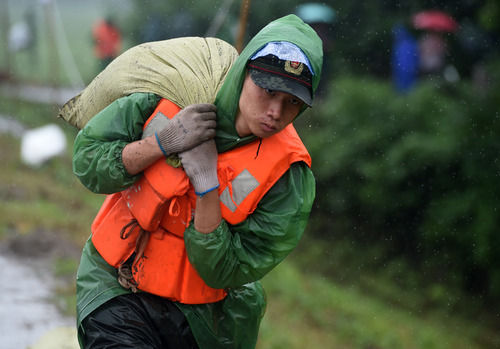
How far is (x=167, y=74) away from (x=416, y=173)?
6.44m

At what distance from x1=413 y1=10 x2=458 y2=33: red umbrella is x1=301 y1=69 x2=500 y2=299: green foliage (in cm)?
118

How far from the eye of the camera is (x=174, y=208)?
8.17 ft

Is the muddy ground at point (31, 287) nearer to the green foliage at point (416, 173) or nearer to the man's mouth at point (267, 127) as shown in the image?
the man's mouth at point (267, 127)

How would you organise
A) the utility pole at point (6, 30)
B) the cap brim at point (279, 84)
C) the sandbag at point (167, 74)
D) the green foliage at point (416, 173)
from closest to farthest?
1. the cap brim at point (279, 84)
2. the sandbag at point (167, 74)
3. the green foliage at point (416, 173)
4. the utility pole at point (6, 30)

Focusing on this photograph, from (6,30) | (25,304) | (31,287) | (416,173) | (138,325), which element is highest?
(138,325)

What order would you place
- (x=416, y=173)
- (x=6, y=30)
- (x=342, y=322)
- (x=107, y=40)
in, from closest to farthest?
(x=342, y=322)
(x=416, y=173)
(x=107, y=40)
(x=6, y=30)

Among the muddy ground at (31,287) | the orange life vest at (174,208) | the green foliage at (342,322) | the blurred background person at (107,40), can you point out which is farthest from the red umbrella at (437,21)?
the orange life vest at (174,208)

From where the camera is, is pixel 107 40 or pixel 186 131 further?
pixel 107 40

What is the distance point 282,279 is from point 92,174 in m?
5.55

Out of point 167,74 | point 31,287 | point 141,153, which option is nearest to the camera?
point 141,153

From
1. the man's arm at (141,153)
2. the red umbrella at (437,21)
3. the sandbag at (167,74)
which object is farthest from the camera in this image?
the red umbrella at (437,21)

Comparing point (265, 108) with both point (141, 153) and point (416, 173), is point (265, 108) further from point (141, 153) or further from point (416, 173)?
point (416, 173)

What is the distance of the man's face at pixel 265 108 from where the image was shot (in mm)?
2293

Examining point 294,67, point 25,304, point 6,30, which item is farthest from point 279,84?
point 6,30
